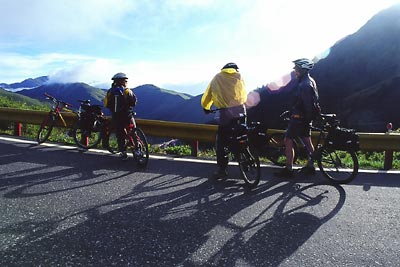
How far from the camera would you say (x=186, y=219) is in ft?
14.7

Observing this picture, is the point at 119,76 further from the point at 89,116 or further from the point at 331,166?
the point at 331,166

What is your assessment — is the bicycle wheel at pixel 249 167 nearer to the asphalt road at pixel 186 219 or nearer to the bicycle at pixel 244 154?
the bicycle at pixel 244 154

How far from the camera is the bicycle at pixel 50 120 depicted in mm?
9343

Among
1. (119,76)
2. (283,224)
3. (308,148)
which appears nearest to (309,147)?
(308,148)

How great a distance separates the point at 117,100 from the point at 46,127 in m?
3.17

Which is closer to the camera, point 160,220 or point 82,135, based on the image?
point 160,220

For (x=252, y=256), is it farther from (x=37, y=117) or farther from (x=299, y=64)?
(x=37, y=117)

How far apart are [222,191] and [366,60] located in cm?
14330

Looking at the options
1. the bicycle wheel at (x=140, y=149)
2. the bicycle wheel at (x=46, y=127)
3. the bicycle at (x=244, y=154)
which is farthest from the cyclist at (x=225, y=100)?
the bicycle wheel at (x=46, y=127)

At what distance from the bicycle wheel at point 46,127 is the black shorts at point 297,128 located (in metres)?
6.11

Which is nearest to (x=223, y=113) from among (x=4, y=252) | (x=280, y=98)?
(x=4, y=252)

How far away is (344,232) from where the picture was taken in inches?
165

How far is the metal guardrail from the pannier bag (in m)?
1.81

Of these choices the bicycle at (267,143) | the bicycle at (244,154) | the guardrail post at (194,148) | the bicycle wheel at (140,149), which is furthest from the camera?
the guardrail post at (194,148)
